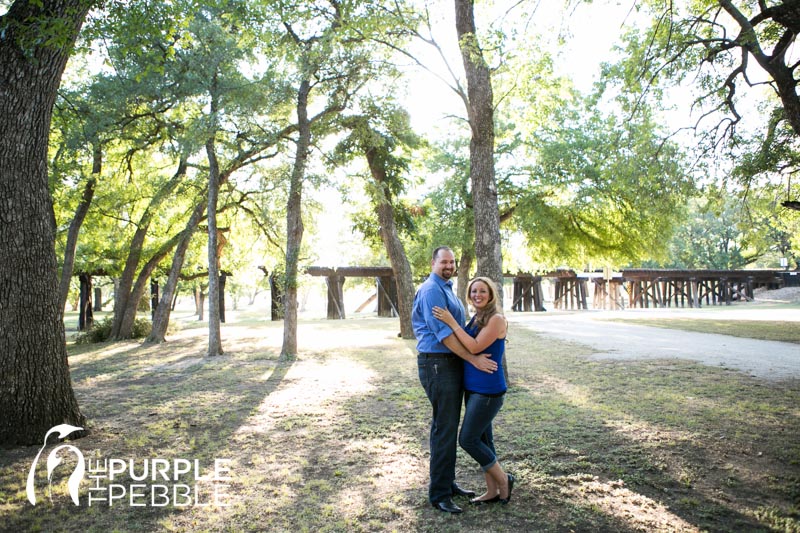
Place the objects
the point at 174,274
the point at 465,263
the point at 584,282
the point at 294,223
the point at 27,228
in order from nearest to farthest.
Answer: the point at 27,228, the point at 294,223, the point at 174,274, the point at 465,263, the point at 584,282

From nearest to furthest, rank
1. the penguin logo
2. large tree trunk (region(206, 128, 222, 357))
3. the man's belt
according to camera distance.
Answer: the man's belt
the penguin logo
large tree trunk (region(206, 128, 222, 357))

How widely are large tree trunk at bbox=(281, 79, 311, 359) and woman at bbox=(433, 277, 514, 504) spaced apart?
8.96m

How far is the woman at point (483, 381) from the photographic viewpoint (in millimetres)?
3814

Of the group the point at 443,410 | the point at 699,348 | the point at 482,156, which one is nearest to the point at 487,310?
the point at 443,410

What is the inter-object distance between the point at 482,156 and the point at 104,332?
17311 millimetres

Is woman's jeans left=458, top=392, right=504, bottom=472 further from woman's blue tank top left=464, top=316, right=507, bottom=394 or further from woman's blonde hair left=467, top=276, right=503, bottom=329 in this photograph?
woman's blonde hair left=467, top=276, right=503, bottom=329

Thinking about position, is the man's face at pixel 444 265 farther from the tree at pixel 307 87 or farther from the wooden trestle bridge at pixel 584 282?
the wooden trestle bridge at pixel 584 282

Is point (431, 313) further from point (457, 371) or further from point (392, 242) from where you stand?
point (392, 242)

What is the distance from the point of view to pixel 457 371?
3955 millimetres

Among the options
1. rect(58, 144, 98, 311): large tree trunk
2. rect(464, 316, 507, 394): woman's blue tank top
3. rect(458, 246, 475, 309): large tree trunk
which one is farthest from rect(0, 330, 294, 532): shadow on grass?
rect(458, 246, 475, 309): large tree trunk

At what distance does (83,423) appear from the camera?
6.04m

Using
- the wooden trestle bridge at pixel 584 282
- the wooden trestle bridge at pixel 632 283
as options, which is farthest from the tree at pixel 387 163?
the wooden trestle bridge at pixel 632 283

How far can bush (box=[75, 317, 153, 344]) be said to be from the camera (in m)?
20.0

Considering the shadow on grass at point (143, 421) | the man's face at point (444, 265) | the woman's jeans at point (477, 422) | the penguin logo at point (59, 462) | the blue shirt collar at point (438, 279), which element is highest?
the man's face at point (444, 265)
